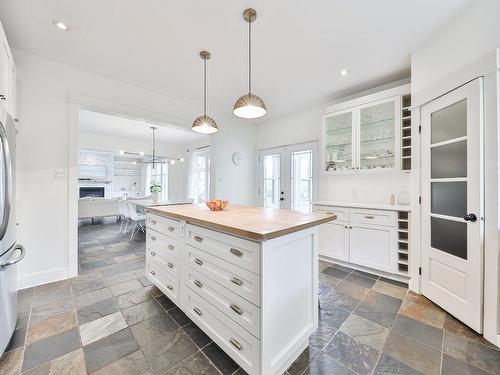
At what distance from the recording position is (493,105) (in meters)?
1.57

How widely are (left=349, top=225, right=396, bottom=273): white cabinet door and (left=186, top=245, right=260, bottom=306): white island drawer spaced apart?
2.20 m

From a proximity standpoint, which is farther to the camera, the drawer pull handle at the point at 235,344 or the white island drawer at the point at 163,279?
the white island drawer at the point at 163,279

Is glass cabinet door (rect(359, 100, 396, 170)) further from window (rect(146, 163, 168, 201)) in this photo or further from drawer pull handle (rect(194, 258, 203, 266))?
window (rect(146, 163, 168, 201))

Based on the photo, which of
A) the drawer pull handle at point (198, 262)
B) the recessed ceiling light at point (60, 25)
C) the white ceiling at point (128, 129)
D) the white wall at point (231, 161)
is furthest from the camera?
the white ceiling at point (128, 129)

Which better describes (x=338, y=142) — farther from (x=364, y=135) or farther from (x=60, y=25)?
(x=60, y=25)

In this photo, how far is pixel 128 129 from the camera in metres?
5.83

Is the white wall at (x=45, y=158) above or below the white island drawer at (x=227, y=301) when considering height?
above

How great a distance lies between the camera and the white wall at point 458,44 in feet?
5.35

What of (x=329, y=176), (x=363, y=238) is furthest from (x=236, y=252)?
(x=329, y=176)

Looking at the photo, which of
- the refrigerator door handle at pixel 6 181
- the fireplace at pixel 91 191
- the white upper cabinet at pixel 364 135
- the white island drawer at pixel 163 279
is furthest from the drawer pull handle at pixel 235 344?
the fireplace at pixel 91 191

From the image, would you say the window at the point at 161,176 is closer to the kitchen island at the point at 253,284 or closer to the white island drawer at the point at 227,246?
the kitchen island at the point at 253,284

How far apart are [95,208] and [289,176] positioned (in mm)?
5301

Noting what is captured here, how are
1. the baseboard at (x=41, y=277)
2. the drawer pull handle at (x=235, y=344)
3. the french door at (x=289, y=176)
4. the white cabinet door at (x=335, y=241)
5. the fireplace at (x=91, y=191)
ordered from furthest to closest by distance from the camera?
the fireplace at (x=91, y=191), the french door at (x=289, y=176), the white cabinet door at (x=335, y=241), the baseboard at (x=41, y=277), the drawer pull handle at (x=235, y=344)

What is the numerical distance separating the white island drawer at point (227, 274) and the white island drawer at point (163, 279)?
428 mm
